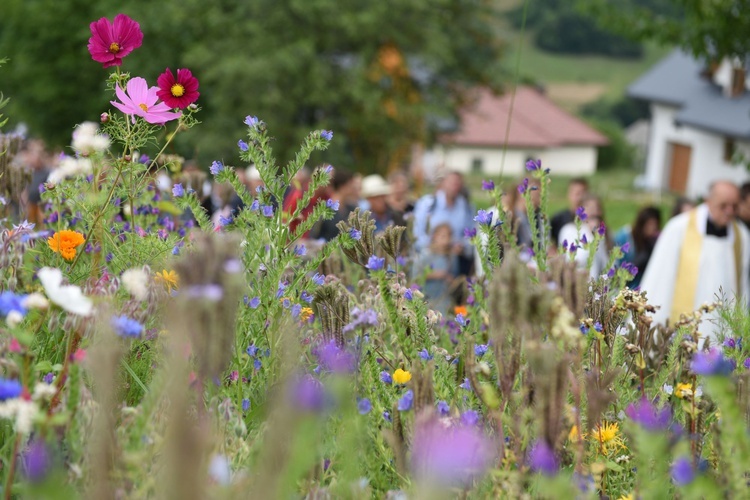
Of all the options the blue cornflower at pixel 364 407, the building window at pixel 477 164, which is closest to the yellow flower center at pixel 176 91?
the blue cornflower at pixel 364 407

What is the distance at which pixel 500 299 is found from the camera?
4.65ft

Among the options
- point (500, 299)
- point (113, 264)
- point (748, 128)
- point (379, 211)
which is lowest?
point (748, 128)

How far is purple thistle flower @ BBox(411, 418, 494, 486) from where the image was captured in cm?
101

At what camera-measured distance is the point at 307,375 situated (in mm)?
1920

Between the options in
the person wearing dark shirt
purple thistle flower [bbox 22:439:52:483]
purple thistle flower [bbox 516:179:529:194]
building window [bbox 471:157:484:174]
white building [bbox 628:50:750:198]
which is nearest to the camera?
purple thistle flower [bbox 22:439:52:483]

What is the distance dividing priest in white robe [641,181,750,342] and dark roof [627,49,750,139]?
25972mm

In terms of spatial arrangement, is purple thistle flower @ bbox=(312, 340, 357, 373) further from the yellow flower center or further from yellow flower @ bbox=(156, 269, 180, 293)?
the yellow flower center

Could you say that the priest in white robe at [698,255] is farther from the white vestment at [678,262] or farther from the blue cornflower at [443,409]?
the blue cornflower at [443,409]

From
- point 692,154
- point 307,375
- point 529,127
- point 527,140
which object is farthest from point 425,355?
point 529,127

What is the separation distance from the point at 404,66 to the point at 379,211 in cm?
1855

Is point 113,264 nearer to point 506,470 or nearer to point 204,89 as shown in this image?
point 506,470

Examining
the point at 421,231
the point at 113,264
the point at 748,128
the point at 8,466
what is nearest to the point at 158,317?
the point at 113,264

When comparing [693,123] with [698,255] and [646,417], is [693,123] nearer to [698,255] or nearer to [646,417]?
[698,255]

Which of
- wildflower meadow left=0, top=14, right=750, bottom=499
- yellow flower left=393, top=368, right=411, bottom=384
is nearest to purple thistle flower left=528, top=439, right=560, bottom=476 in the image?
wildflower meadow left=0, top=14, right=750, bottom=499
